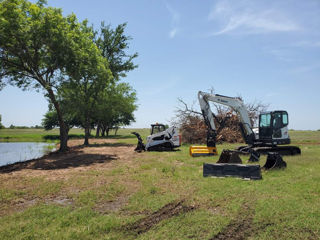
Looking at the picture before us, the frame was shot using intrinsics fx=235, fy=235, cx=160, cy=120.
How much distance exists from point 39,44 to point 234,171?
13.7 meters

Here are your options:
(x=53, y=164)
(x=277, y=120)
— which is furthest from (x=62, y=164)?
(x=277, y=120)

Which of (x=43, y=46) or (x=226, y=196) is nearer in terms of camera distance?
(x=226, y=196)

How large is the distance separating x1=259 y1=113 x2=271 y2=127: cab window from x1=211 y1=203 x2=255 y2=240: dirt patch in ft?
37.8

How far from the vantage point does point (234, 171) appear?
8812mm

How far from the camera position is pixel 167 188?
750 centimetres

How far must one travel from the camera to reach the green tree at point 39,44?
13.3 meters

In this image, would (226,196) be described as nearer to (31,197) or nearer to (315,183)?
(315,183)

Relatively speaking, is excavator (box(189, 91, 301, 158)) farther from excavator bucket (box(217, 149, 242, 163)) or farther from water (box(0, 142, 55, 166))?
A: water (box(0, 142, 55, 166))

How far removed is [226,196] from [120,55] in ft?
89.5

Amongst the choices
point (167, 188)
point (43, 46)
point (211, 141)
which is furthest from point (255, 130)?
point (43, 46)

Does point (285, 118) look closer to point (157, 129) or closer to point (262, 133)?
point (262, 133)

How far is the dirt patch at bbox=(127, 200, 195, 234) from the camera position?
470cm

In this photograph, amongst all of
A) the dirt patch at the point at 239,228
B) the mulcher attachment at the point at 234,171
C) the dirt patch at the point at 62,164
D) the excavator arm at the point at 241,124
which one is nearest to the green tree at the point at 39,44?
the dirt patch at the point at 62,164

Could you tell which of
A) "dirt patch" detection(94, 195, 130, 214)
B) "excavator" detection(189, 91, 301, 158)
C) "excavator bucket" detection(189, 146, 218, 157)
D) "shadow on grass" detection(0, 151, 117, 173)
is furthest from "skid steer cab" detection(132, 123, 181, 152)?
"dirt patch" detection(94, 195, 130, 214)
